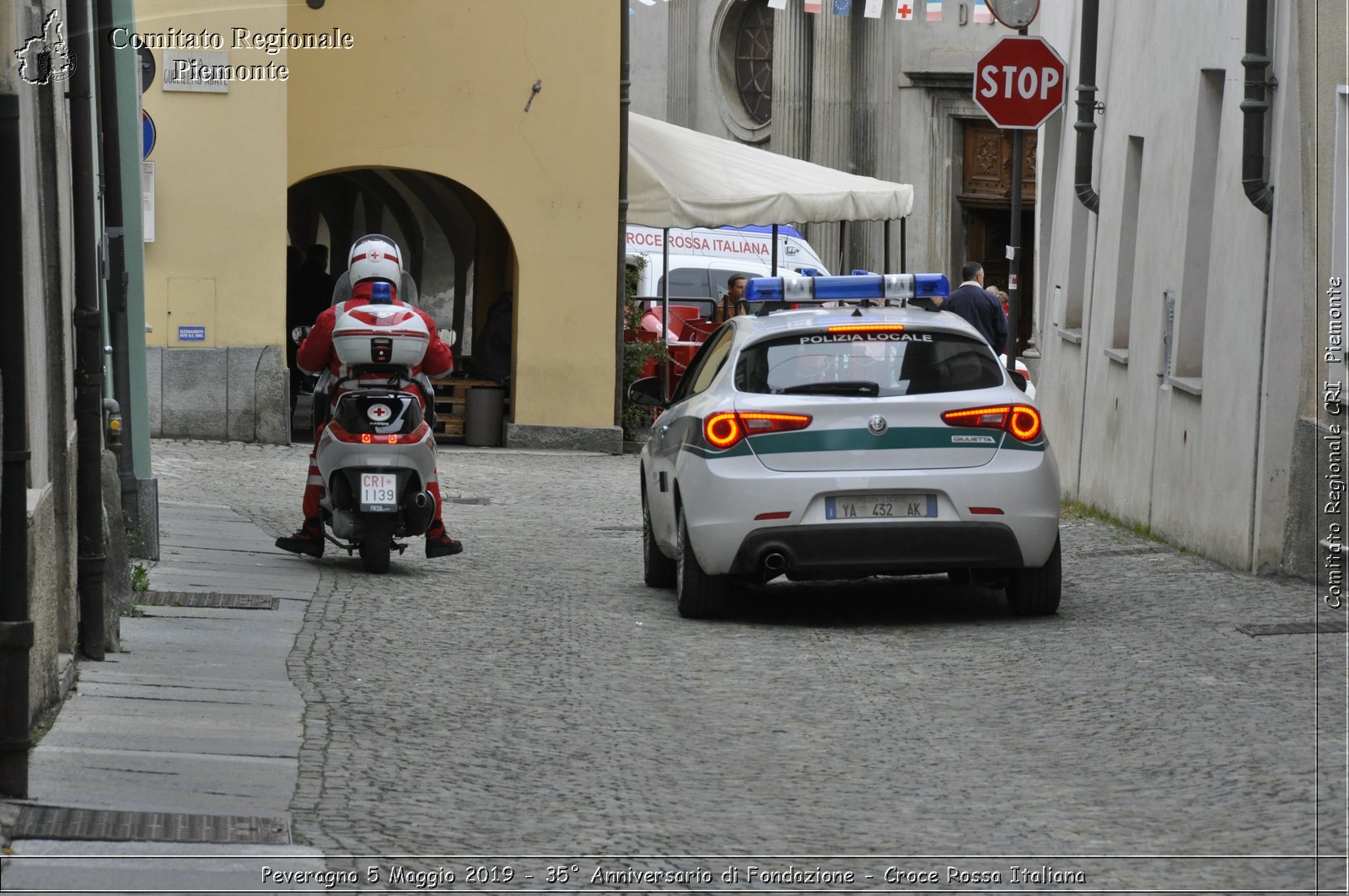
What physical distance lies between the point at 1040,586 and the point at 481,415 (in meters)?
12.4

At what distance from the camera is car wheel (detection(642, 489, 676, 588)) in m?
11.3

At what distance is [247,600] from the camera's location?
9.99 meters

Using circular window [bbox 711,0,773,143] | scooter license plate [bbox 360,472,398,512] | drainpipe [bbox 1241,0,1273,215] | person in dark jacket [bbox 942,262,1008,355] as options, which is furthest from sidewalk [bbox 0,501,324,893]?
circular window [bbox 711,0,773,143]

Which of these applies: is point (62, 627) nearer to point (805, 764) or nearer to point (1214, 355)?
point (805, 764)

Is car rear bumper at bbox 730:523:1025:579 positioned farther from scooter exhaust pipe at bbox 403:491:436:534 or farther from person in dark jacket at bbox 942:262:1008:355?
person in dark jacket at bbox 942:262:1008:355

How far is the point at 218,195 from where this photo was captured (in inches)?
773

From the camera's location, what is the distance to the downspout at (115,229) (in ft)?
33.1

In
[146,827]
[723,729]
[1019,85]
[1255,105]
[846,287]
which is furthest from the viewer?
[1019,85]

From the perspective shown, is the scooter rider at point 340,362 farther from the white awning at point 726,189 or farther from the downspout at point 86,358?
the white awning at point 726,189

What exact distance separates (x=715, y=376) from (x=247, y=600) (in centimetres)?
250

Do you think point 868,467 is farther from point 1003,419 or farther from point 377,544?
point 377,544

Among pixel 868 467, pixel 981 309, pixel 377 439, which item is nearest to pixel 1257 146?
pixel 868 467

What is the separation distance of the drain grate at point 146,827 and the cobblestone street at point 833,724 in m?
0.12

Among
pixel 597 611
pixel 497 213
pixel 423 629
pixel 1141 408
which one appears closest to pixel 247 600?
pixel 423 629
